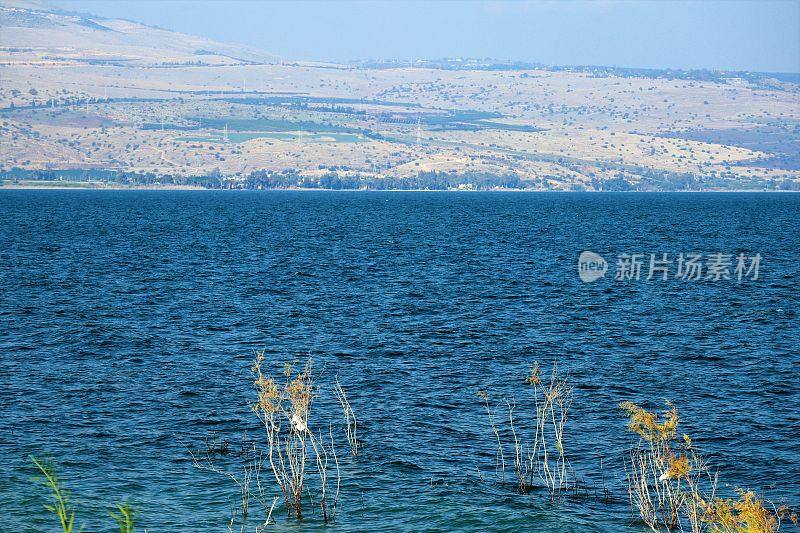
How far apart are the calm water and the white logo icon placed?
1704 mm

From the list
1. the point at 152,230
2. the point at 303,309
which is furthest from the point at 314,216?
the point at 303,309

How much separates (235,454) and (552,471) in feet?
30.2

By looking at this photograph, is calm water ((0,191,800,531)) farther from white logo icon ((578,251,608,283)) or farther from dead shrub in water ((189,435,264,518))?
white logo icon ((578,251,608,283))

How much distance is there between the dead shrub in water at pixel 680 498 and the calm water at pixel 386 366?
854 millimetres

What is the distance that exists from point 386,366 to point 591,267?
49012 millimetres

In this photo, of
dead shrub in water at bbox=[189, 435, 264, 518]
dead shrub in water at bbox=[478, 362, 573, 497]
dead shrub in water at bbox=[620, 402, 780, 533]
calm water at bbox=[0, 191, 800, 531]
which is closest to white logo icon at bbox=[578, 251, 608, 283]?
calm water at bbox=[0, 191, 800, 531]

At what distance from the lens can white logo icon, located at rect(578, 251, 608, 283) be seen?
7700cm

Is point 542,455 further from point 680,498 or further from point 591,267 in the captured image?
point 591,267

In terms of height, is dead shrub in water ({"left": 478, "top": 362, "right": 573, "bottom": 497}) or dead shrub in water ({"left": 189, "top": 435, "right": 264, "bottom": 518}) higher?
dead shrub in water ({"left": 478, "top": 362, "right": 573, "bottom": 497})

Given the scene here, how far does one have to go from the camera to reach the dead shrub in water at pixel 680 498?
17.8 meters

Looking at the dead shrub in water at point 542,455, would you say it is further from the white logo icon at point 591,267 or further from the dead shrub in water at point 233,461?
the white logo icon at point 591,267

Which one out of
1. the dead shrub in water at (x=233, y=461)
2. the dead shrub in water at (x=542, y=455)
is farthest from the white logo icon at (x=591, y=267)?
the dead shrub in water at (x=233, y=461)

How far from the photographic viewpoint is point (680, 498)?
2366 cm

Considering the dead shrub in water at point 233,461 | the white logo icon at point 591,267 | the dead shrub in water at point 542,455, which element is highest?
the white logo icon at point 591,267
